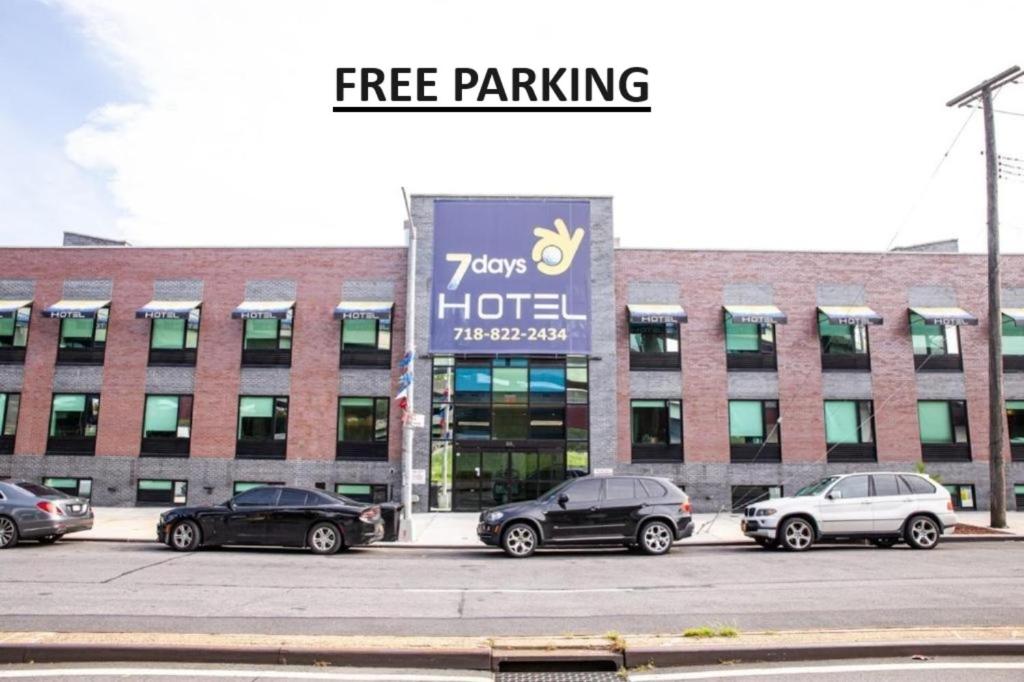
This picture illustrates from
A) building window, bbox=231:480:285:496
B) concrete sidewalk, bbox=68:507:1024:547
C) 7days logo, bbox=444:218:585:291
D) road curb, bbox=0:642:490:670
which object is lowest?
concrete sidewalk, bbox=68:507:1024:547

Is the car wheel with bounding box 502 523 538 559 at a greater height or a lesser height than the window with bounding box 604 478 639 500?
lesser

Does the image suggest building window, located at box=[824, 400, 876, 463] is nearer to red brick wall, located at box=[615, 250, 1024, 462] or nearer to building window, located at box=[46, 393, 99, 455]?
red brick wall, located at box=[615, 250, 1024, 462]

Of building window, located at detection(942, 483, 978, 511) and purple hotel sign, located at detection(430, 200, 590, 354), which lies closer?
purple hotel sign, located at detection(430, 200, 590, 354)

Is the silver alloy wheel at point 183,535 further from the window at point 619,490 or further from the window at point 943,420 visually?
the window at point 943,420

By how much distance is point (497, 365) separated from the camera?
25.3 meters

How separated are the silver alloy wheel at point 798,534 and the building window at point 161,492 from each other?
20039mm

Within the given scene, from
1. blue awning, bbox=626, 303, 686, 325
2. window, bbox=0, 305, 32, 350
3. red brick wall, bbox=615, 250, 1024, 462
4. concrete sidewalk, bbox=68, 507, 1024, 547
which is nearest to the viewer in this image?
concrete sidewalk, bbox=68, 507, 1024, 547

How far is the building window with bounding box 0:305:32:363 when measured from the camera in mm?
26641

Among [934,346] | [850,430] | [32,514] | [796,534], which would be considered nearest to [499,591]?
[796,534]

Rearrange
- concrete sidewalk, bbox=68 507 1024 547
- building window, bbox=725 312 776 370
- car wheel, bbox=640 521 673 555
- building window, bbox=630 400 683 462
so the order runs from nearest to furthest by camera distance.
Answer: car wheel, bbox=640 521 673 555, concrete sidewalk, bbox=68 507 1024 547, building window, bbox=630 400 683 462, building window, bbox=725 312 776 370

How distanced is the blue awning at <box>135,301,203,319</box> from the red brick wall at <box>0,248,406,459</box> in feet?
2.23

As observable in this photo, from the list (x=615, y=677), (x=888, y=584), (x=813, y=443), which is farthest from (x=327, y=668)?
(x=813, y=443)

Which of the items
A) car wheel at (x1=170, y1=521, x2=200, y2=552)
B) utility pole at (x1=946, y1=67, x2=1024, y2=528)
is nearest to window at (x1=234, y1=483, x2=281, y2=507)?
car wheel at (x1=170, y1=521, x2=200, y2=552)

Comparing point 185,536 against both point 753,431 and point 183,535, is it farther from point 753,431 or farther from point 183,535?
point 753,431
